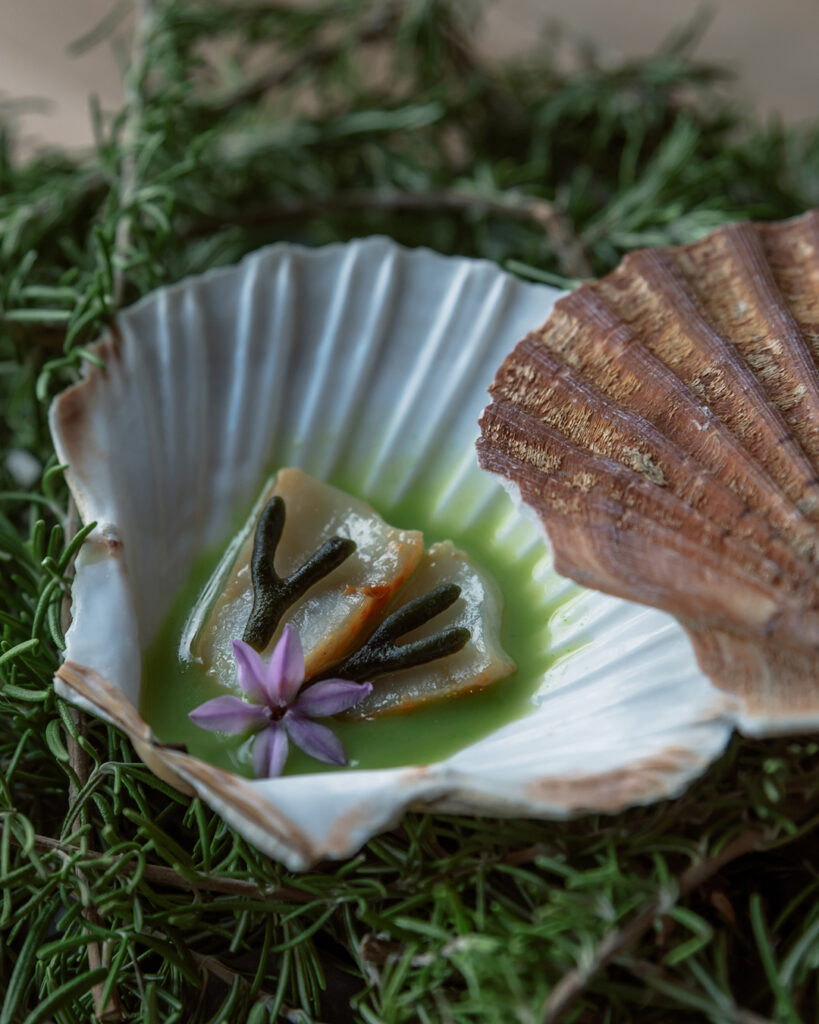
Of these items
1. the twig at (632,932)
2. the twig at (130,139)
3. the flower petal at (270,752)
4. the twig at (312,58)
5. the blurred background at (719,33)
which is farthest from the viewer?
the blurred background at (719,33)

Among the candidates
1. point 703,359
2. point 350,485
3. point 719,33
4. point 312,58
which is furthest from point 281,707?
point 719,33

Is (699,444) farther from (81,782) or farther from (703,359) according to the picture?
(81,782)

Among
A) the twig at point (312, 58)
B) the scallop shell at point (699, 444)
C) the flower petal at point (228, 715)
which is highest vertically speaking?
the twig at point (312, 58)

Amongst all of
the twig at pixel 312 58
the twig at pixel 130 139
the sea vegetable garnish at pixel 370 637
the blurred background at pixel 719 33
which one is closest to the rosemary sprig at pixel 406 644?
the sea vegetable garnish at pixel 370 637

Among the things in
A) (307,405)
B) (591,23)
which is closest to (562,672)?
(307,405)

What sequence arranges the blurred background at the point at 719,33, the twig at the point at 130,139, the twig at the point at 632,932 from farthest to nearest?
the blurred background at the point at 719,33 < the twig at the point at 130,139 < the twig at the point at 632,932

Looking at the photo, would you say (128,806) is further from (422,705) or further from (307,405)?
(307,405)

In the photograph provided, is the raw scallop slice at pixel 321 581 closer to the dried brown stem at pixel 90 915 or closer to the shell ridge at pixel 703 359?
the dried brown stem at pixel 90 915
